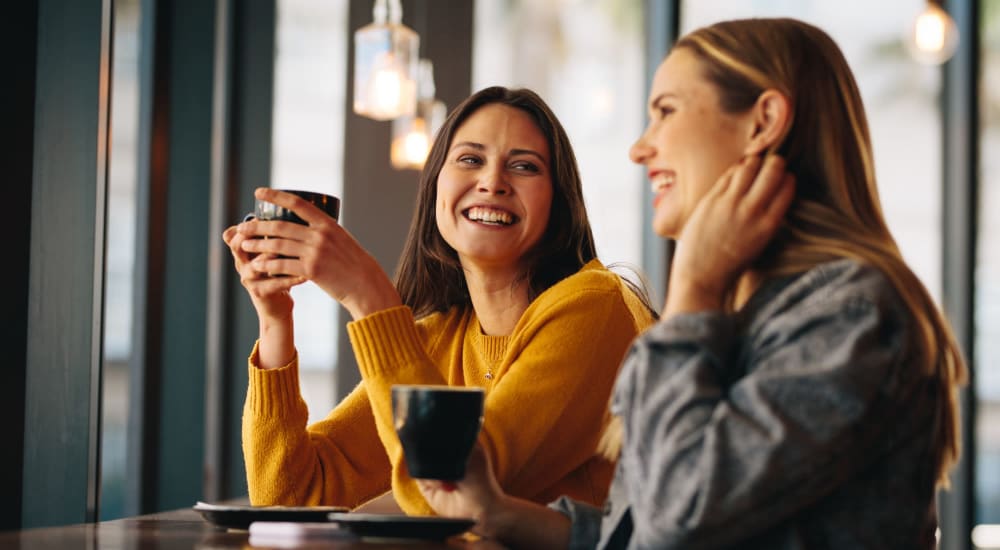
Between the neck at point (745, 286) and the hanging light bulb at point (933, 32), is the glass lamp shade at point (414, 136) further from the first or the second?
the neck at point (745, 286)

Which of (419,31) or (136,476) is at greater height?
(419,31)

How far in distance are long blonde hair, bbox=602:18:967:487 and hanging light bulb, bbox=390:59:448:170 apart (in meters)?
2.91

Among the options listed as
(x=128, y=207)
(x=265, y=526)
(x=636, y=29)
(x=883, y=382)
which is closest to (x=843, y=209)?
(x=883, y=382)

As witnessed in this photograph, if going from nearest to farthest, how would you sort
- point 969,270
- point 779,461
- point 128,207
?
point 779,461 → point 128,207 → point 969,270

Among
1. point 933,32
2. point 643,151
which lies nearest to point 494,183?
point 643,151

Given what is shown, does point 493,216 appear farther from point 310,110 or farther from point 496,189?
A: point 310,110

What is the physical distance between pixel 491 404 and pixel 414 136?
267 centimetres

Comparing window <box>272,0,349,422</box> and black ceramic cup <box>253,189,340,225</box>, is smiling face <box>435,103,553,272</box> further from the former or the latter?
window <box>272,0,349,422</box>

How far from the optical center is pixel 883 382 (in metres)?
0.97

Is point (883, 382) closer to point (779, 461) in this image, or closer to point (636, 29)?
point (779, 461)

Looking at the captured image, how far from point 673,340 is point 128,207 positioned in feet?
9.36

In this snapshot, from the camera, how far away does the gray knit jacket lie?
0.95m

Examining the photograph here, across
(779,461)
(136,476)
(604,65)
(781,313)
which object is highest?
(604,65)

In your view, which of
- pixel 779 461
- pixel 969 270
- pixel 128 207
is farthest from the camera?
pixel 969 270
